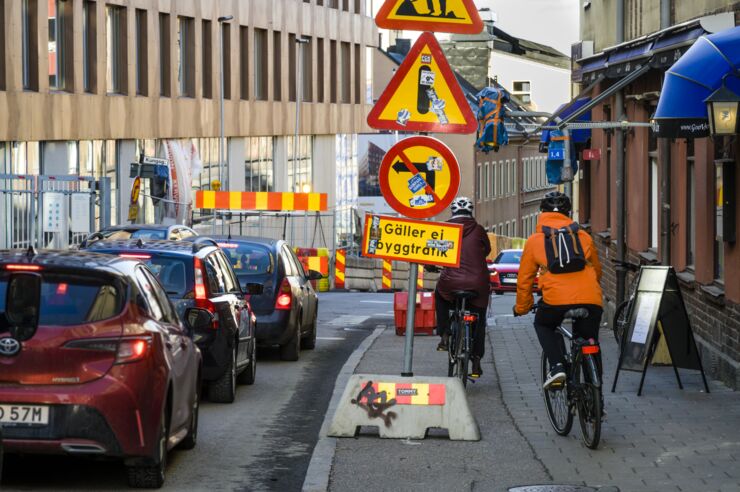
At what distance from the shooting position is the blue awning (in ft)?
82.9

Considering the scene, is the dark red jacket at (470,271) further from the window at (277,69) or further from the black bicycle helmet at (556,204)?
the window at (277,69)

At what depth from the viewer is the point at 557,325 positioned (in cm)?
1162

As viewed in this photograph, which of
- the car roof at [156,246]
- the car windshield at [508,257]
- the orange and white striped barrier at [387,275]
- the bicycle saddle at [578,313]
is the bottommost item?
the orange and white striped barrier at [387,275]

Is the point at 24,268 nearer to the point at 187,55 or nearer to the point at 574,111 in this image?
the point at 574,111

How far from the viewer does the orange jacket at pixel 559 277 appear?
11461 mm

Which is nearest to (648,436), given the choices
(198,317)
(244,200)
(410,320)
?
(410,320)

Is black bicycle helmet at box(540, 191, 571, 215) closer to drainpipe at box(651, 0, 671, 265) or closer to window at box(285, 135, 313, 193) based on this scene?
drainpipe at box(651, 0, 671, 265)

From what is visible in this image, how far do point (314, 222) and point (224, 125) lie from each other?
5.67 m

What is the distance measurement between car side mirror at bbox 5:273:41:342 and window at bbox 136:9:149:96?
4003 cm

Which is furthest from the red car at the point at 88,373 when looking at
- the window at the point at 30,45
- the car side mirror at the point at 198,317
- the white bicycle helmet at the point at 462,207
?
the window at the point at 30,45

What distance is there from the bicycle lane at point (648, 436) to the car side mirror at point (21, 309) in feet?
10.4

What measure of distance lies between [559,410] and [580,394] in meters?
0.61

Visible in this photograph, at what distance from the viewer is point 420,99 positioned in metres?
11.0

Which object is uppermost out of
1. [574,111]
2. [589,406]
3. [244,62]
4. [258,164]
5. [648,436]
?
[244,62]
